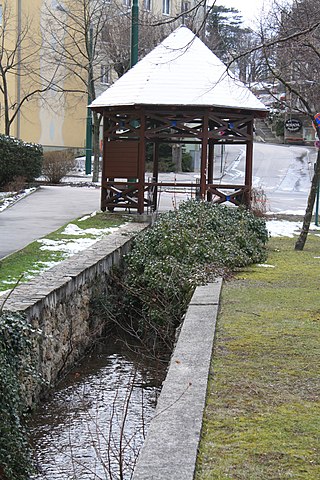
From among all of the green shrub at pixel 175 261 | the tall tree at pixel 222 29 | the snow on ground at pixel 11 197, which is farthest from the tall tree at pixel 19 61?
the green shrub at pixel 175 261

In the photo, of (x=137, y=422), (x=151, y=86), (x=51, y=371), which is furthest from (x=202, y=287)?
(x=151, y=86)

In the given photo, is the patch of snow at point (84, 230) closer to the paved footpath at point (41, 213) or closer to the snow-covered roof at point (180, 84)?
the paved footpath at point (41, 213)

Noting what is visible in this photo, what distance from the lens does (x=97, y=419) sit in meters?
8.12

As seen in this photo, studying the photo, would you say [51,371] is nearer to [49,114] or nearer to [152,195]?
[152,195]

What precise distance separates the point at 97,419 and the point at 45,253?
5422mm

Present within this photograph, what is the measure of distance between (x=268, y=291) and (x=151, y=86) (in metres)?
8.57

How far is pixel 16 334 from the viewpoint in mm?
6973

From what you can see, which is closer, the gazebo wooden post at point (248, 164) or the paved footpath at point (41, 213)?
the paved footpath at point (41, 213)

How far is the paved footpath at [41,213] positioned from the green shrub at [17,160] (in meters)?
0.79

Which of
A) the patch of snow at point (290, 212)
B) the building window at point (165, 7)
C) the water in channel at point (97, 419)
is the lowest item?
the water in channel at point (97, 419)

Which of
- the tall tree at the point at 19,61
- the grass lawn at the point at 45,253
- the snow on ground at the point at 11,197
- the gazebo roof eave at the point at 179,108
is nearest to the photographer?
the grass lawn at the point at 45,253

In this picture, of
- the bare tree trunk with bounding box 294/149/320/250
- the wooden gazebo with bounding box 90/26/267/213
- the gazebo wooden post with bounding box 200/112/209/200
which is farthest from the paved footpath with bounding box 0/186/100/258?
the bare tree trunk with bounding box 294/149/320/250

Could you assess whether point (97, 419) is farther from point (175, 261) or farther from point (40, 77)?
point (40, 77)

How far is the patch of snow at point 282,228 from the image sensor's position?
62.6ft
